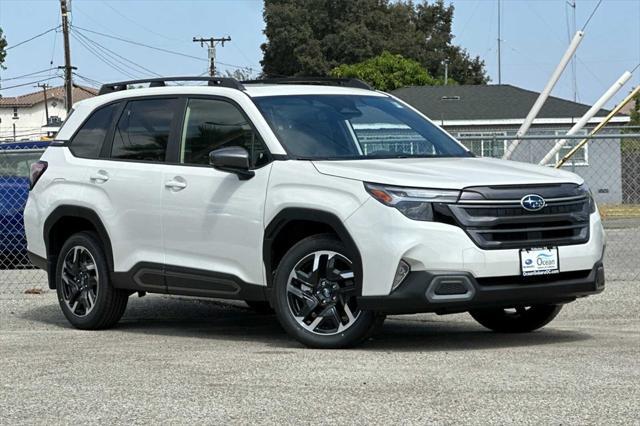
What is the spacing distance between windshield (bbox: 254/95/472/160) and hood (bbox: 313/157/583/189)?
316mm

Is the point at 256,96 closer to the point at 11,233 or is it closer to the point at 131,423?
the point at 131,423

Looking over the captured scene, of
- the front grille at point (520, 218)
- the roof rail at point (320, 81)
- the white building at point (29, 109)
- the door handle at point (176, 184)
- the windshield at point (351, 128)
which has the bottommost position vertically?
the front grille at point (520, 218)

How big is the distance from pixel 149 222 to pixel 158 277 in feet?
1.34

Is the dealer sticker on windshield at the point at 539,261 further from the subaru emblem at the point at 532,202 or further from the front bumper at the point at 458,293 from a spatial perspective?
the subaru emblem at the point at 532,202

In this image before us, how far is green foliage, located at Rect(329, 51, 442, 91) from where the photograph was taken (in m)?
72.5

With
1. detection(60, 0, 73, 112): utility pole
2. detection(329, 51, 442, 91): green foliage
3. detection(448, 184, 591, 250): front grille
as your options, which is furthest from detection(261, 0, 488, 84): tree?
detection(448, 184, 591, 250): front grille

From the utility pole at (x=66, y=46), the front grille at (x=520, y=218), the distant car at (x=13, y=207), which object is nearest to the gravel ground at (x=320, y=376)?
the front grille at (x=520, y=218)

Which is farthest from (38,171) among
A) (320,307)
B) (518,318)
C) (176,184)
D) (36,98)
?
(36,98)

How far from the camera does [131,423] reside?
607cm

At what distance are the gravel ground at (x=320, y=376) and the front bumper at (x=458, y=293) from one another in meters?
0.32

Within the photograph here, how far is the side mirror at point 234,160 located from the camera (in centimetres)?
866

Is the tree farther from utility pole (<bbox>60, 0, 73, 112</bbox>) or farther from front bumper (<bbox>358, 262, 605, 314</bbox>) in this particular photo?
front bumper (<bbox>358, 262, 605, 314</bbox>)

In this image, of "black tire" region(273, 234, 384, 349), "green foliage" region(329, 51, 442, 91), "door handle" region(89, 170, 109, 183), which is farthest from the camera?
"green foliage" region(329, 51, 442, 91)

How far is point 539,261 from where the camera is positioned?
317 inches
